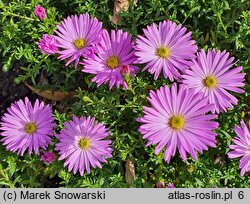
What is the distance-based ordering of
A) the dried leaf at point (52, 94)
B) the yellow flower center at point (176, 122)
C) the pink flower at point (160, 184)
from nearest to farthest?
the yellow flower center at point (176, 122) < the pink flower at point (160, 184) < the dried leaf at point (52, 94)

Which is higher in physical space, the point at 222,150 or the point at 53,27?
the point at 53,27

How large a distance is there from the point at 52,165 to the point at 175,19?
2.98 ft

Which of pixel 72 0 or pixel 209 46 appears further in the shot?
pixel 72 0

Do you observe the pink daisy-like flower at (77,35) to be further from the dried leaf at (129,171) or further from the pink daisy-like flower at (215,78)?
the dried leaf at (129,171)

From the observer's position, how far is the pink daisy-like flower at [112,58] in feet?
5.85

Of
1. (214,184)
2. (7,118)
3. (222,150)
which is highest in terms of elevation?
(7,118)

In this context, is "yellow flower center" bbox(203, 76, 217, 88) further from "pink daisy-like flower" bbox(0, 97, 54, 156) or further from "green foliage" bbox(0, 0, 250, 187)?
"pink daisy-like flower" bbox(0, 97, 54, 156)

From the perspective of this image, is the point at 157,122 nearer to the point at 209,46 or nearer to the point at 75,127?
the point at 75,127

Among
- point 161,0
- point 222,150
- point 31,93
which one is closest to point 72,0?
point 161,0

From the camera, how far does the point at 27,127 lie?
6.77 feet

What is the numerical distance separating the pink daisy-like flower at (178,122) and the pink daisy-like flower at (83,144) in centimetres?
27

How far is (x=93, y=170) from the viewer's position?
204 cm

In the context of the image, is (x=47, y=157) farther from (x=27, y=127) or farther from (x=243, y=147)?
(x=243, y=147)

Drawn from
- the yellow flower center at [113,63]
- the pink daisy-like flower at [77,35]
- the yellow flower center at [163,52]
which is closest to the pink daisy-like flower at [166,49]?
the yellow flower center at [163,52]
